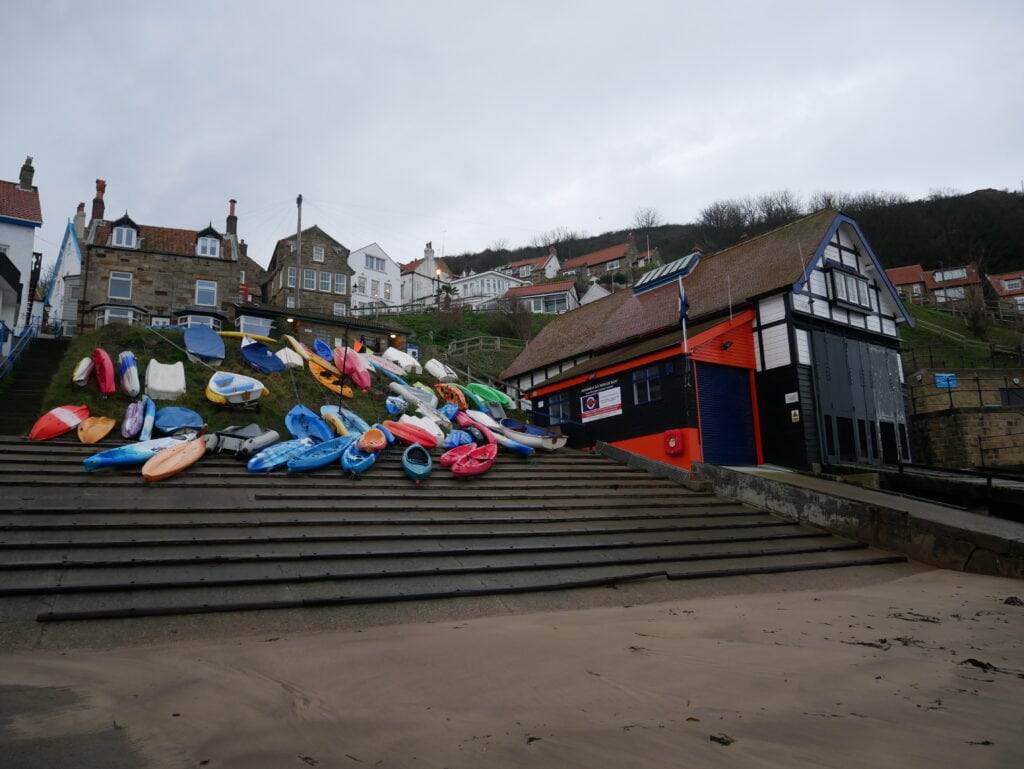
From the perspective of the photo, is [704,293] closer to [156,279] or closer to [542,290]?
[156,279]

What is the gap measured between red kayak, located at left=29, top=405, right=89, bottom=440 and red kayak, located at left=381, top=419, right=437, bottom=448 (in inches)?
226

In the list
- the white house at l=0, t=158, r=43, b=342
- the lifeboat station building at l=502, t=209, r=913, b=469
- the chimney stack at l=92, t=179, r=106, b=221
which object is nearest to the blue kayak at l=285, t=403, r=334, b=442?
the lifeboat station building at l=502, t=209, r=913, b=469

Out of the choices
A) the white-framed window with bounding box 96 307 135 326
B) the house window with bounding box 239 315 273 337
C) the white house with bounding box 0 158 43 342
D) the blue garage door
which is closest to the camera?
the blue garage door

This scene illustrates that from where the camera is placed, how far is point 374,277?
57875 millimetres

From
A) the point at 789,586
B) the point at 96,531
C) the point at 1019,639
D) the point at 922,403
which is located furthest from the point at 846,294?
the point at 96,531

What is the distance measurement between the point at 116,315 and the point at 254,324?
7011 millimetres

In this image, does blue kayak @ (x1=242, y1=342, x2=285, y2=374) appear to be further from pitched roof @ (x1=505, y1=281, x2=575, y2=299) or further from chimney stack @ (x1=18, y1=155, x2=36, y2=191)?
pitched roof @ (x1=505, y1=281, x2=575, y2=299)

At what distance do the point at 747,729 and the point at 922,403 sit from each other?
24.2 m

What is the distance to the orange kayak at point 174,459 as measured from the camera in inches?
358

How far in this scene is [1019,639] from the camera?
195 inches

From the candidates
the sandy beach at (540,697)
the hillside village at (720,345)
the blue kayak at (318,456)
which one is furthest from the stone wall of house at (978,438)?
the blue kayak at (318,456)

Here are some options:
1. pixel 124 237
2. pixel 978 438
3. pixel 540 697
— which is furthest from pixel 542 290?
pixel 540 697

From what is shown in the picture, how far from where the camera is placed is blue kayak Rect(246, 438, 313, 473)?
10242 millimetres

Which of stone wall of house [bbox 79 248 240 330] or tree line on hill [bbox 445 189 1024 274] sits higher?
tree line on hill [bbox 445 189 1024 274]
